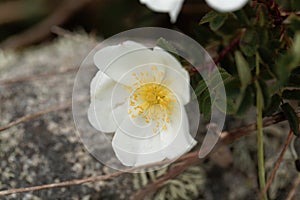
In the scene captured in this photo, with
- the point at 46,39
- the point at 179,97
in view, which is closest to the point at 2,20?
the point at 46,39

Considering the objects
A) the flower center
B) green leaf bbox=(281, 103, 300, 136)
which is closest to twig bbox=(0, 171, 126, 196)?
the flower center

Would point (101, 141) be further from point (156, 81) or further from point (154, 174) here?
point (156, 81)

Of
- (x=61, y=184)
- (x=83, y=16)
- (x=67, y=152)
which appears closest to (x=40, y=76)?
(x=67, y=152)

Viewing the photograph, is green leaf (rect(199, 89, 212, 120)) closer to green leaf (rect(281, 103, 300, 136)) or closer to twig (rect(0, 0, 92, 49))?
green leaf (rect(281, 103, 300, 136))

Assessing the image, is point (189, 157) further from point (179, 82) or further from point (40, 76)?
point (40, 76)

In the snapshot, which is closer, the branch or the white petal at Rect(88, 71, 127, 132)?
the white petal at Rect(88, 71, 127, 132)

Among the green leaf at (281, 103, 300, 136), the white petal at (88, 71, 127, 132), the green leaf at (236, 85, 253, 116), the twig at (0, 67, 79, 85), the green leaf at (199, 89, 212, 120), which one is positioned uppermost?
the green leaf at (236, 85, 253, 116)

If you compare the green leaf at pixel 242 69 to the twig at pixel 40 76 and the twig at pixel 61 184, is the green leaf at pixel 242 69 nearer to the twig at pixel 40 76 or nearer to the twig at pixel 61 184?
the twig at pixel 61 184
